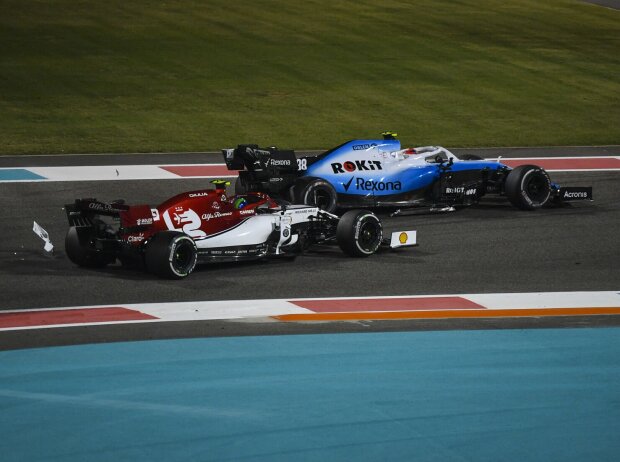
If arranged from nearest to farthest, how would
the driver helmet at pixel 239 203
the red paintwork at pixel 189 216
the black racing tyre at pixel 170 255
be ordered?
the black racing tyre at pixel 170 255
the red paintwork at pixel 189 216
the driver helmet at pixel 239 203

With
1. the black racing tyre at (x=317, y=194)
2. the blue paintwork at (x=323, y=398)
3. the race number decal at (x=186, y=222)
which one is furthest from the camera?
the black racing tyre at (x=317, y=194)

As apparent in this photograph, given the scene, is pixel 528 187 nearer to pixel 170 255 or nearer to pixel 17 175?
pixel 170 255

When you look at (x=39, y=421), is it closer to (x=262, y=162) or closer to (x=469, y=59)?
(x=262, y=162)

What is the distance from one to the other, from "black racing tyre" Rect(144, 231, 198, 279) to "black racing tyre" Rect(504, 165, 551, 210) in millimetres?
6685

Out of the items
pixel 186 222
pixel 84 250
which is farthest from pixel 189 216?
pixel 84 250

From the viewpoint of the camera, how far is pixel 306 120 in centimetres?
2892

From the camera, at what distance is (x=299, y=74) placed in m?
32.8

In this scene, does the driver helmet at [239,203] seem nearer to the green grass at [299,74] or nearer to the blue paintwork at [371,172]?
the blue paintwork at [371,172]

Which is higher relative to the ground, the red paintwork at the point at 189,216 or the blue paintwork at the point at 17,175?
the blue paintwork at the point at 17,175

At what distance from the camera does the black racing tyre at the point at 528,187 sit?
63.9ft

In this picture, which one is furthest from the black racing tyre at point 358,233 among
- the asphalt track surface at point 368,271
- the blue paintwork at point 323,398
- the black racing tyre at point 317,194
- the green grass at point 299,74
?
the green grass at point 299,74

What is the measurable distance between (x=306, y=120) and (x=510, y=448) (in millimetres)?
20028

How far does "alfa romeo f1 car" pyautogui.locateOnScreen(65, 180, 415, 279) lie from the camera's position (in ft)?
48.2

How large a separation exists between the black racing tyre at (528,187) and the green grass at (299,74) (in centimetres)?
747
